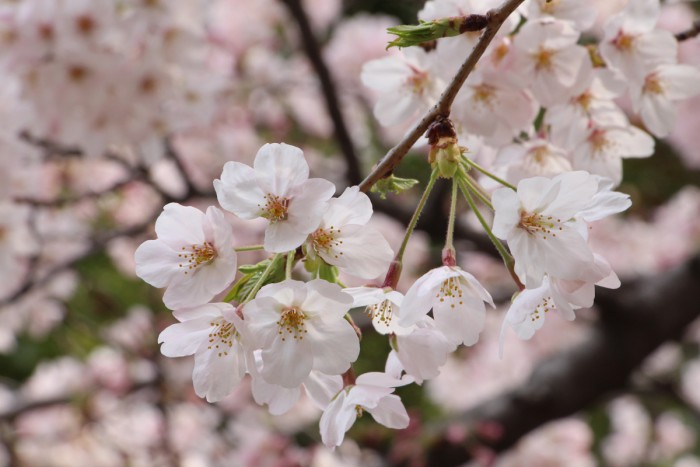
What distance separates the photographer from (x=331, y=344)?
534mm

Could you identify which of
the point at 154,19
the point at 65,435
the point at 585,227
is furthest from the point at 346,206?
the point at 65,435

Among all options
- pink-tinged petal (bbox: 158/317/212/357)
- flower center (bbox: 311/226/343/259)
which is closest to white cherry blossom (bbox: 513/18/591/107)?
flower center (bbox: 311/226/343/259)

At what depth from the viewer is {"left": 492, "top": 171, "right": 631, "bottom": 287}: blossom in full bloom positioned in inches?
20.8

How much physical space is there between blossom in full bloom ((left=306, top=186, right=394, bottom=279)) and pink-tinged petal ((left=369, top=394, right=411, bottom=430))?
0.11 meters

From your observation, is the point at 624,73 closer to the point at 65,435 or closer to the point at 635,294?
the point at 635,294

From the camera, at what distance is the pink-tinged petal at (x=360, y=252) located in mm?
535

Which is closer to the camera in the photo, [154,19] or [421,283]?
[421,283]

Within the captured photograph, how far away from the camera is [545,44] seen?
0.70 m

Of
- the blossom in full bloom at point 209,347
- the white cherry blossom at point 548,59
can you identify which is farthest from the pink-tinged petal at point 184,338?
the white cherry blossom at point 548,59

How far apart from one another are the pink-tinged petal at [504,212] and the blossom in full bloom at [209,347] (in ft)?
0.67

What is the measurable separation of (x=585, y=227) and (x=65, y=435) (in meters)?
3.21

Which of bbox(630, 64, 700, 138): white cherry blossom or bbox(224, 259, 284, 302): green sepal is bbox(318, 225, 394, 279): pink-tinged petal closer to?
bbox(224, 259, 284, 302): green sepal

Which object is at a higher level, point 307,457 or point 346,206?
point 346,206

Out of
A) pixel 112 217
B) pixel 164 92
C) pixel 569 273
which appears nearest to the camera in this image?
pixel 569 273
